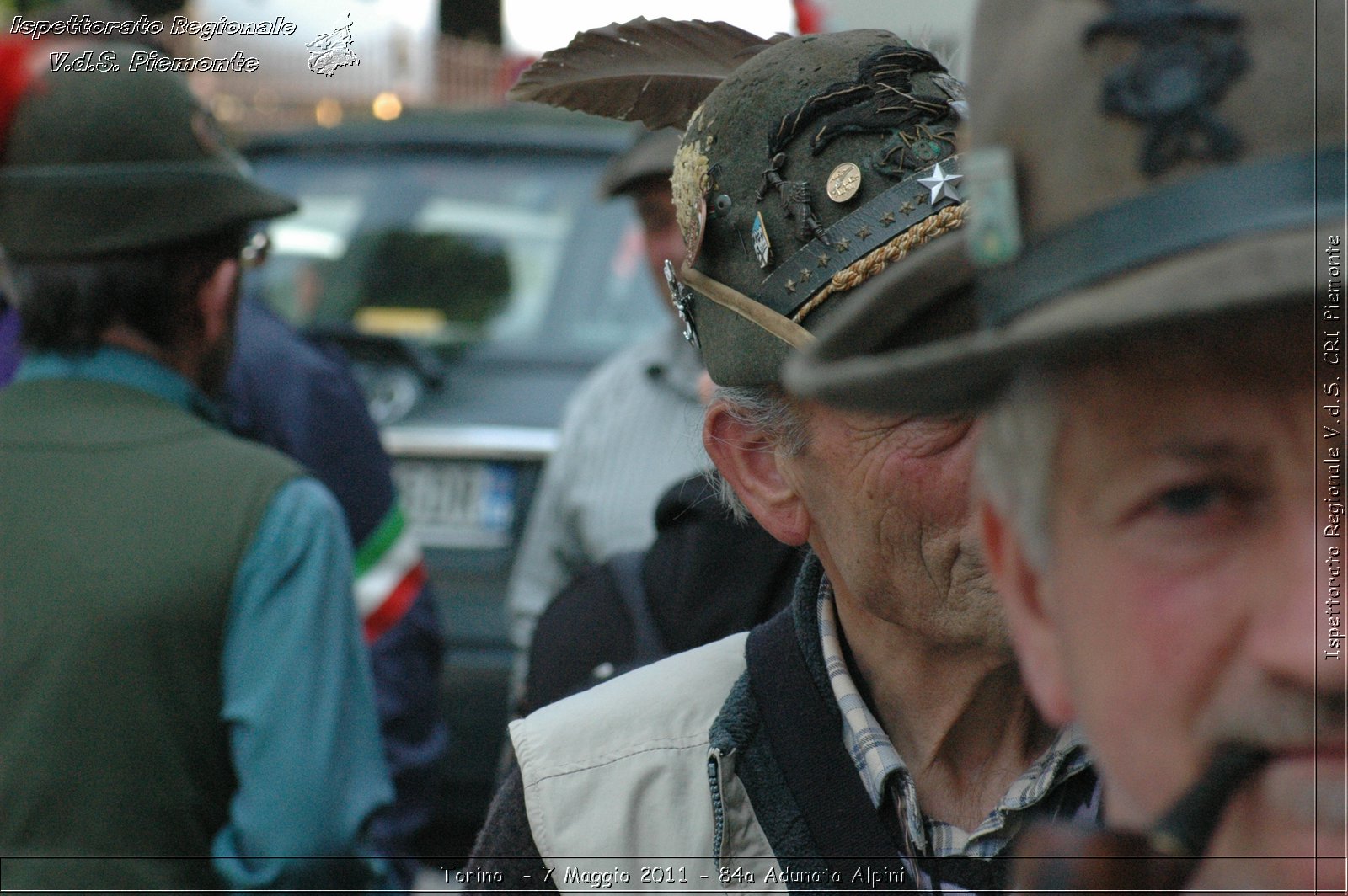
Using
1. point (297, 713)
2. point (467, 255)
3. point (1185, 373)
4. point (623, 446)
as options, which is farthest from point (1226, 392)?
point (467, 255)

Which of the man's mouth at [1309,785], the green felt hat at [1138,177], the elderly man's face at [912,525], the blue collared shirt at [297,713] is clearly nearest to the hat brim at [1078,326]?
the green felt hat at [1138,177]

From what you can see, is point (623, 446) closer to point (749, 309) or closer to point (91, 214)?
point (91, 214)

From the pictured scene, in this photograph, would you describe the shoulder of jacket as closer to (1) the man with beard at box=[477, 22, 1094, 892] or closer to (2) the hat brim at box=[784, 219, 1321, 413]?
(1) the man with beard at box=[477, 22, 1094, 892]

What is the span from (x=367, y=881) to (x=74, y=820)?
1.48 feet

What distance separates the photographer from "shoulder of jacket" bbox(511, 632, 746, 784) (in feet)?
5.05

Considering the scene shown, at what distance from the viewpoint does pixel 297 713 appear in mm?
2025

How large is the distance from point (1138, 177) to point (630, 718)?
968 mm

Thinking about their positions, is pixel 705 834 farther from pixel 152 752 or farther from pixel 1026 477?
pixel 152 752

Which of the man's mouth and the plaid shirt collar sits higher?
the man's mouth

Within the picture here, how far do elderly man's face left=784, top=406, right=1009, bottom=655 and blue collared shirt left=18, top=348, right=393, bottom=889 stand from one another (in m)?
0.92

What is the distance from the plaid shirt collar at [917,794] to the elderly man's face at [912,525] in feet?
0.41

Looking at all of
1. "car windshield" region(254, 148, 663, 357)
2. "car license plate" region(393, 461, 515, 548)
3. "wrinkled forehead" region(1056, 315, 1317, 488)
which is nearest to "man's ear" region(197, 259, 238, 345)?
"car license plate" region(393, 461, 515, 548)

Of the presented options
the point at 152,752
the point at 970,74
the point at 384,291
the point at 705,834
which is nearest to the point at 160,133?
the point at 152,752

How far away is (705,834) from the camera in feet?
4.77
